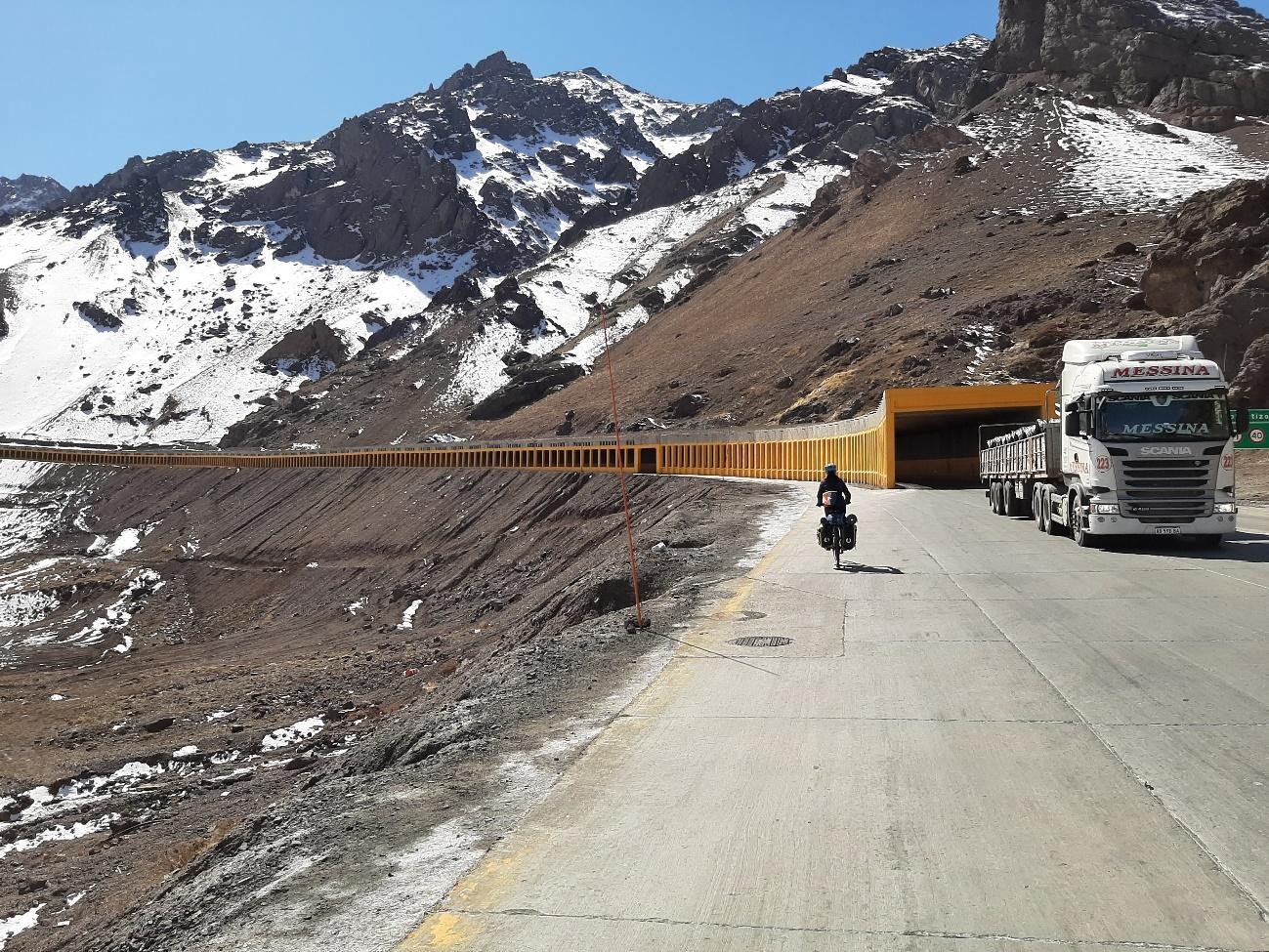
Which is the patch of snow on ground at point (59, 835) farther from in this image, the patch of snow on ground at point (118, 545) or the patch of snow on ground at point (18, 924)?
the patch of snow on ground at point (118, 545)

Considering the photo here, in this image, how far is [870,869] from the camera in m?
4.43

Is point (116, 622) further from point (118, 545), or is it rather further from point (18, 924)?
point (18, 924)

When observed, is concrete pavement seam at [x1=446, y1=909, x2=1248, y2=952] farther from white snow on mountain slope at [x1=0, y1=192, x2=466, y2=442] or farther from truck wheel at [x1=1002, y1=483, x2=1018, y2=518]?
white snow on mountain slope at [x1=0, y1=192, x2=466, y2=442]

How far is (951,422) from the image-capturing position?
44.6m

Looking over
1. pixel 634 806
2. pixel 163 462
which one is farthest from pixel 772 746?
pixel 163 462

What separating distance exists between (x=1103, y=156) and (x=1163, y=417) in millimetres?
86026

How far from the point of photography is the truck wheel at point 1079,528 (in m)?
17.1

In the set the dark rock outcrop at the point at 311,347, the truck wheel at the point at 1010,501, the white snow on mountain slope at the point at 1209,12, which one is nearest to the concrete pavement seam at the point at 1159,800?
the truck wheel at the point at 1010,501

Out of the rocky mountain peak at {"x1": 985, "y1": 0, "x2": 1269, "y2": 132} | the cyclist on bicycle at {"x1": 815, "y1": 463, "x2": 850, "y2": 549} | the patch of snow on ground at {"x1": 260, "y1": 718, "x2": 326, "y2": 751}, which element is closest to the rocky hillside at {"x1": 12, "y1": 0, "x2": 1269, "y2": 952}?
the patch of snow on ground at {"x1": 260, "y1": 718, "x2": 326, "y2": 751}

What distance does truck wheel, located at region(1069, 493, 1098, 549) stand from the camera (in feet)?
56.1

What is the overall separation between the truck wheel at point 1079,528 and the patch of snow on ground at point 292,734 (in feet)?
44.6

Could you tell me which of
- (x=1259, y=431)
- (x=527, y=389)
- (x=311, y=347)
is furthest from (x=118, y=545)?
(x=311, y=347)

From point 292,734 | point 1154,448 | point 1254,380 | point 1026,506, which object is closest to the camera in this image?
point 1154,448

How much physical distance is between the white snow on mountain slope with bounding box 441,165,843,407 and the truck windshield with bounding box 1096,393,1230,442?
9829 centimetres
